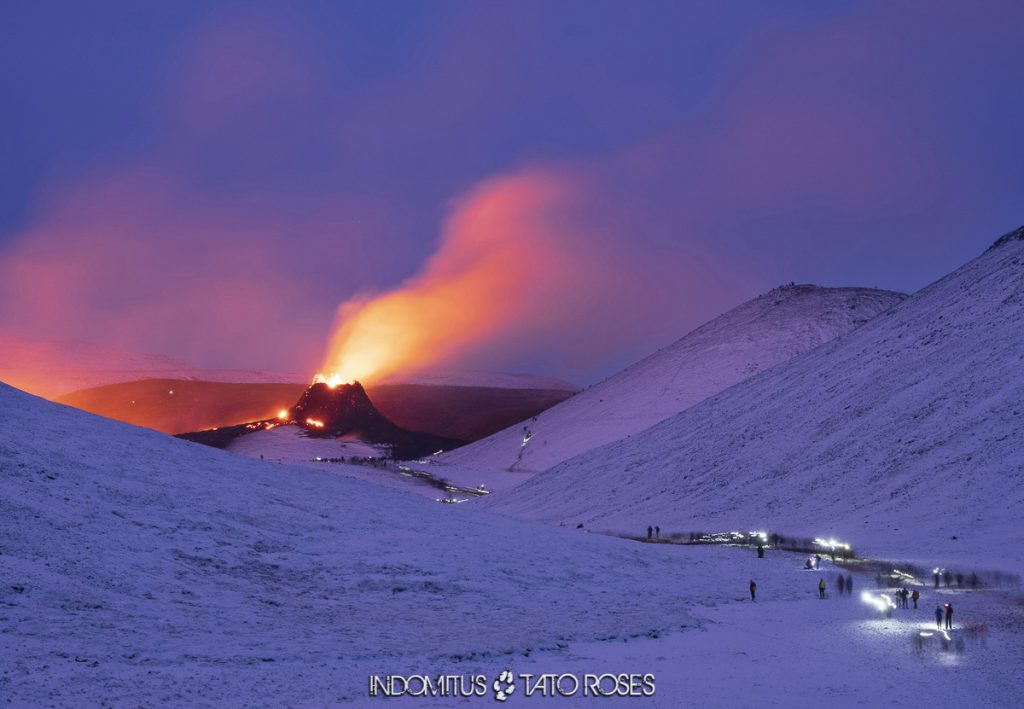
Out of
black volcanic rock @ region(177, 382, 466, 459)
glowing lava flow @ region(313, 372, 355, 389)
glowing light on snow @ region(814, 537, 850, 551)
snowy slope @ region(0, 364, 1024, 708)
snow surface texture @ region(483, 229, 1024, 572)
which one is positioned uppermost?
glowing lava flow @ region(313, 372, 355, 389)

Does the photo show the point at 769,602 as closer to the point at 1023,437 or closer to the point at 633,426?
the point at 1023,437

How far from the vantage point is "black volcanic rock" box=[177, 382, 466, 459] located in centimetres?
15100

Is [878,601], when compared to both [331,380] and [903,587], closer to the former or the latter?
[903,587]

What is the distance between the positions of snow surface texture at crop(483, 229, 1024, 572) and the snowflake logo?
3244cm

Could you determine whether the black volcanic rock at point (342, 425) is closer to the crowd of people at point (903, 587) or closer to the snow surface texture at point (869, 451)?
the snow surface texture at point (869, 451)

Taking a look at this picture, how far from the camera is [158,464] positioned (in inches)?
1654

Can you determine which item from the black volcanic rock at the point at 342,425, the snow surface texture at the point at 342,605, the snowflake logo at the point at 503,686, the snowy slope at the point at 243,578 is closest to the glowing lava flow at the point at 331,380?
the black volcanic rock at the point at 342,425

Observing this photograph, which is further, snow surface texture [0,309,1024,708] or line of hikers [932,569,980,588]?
line of hikers [932,569,980,588]

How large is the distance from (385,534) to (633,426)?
9118 centimetres

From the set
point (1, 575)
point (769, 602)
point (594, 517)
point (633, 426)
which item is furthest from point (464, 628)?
point (633, 426)

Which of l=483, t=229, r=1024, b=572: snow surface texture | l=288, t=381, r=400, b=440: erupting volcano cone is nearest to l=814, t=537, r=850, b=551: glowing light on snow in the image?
l=483, t=229, r=1024, b=572: snow surface texture

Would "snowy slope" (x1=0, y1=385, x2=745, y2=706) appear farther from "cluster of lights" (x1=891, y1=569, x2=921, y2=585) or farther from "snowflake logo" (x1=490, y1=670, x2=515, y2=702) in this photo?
"cluster of lights" (x1=891, y1=569, x2=921, y2=585)

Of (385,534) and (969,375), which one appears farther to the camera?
(969,375)

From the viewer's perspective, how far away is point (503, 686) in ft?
67.6
